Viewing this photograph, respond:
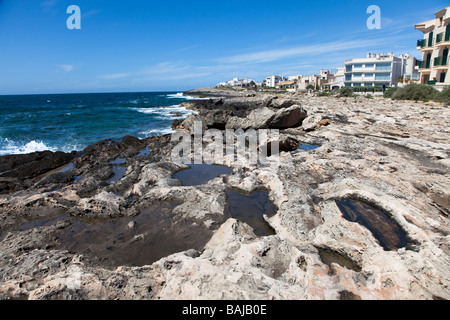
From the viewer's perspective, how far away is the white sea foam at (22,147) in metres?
16.8

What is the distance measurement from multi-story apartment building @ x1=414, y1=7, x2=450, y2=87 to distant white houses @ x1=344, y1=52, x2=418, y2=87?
2685cm

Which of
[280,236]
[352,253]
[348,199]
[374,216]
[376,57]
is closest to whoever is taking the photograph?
[352,253]

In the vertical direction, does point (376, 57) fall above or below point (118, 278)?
above

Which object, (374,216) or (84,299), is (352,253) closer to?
(374,216)

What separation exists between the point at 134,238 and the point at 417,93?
3678 cm

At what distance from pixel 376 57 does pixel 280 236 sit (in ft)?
251

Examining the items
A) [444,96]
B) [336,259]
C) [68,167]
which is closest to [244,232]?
[336,259]

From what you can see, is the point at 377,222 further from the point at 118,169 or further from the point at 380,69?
the point at 380,69

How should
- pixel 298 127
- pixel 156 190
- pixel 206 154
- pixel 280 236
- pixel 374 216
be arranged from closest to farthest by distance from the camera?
1. pixel 280 236
2. pixel 374 216
3. pixel 156 190
4. pixel 206 154
5. pixel 298 127

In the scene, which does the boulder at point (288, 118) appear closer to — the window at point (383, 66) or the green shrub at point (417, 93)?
the green shrub at point (417, 93)

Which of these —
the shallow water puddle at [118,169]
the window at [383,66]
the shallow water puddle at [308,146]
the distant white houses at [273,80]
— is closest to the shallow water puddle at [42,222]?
the shallow water puddle at [118,169]

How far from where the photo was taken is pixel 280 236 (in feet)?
17.5

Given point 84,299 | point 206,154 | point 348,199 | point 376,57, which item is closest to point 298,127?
point 206,154

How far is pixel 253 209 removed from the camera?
6973 millimetres
